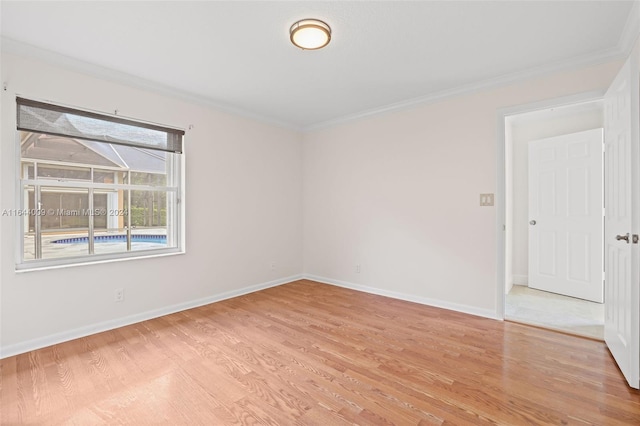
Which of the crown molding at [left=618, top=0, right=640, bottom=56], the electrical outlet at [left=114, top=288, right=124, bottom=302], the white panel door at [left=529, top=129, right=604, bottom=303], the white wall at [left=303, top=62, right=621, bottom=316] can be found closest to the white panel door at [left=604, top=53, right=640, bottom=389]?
the crown molding at [left=618, top=0, right=640, bottom=56]

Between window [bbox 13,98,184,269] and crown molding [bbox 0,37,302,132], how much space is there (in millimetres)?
381

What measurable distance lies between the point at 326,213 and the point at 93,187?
9.81 ft

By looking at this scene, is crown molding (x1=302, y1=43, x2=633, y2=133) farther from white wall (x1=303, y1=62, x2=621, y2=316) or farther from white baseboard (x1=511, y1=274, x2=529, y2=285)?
white baseboard (x1=511, y1=274, x2=529, y2=285)

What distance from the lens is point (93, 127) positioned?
2.78 meters

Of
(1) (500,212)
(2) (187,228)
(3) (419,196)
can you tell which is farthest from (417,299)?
(2) (187,228)

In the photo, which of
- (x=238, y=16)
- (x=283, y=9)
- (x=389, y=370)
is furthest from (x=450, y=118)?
(x=389, y=370)

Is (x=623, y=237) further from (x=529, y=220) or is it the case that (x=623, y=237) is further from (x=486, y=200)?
(x=529, y=220)

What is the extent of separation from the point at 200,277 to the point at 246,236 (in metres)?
0.82

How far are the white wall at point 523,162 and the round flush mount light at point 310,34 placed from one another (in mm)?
3570

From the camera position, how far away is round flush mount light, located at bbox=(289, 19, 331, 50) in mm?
2102

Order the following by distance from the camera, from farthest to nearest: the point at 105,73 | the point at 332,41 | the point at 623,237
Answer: the point at 105,73 < the point at 332,41 < the point at 623,237

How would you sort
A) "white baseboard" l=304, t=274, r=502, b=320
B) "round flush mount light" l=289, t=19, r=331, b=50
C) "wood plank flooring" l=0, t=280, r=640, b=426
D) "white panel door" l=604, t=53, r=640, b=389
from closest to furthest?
"wood plank flooring" l=0, t=280, r=640, b=426
"white panel door" l=604, t=53, r=640, b=389
"round flush mount light" l=289, t=19, r=331, b=50
"white baseboard" l=304, t=274, r=502, b=320

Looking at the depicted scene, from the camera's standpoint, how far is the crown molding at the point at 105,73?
234 centimetres

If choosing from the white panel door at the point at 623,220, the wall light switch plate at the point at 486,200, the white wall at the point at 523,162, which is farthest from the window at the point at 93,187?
the white wall at the point at 523,162
